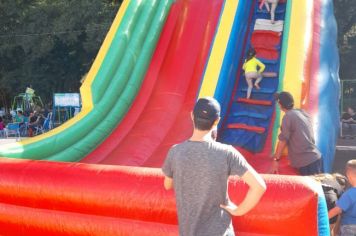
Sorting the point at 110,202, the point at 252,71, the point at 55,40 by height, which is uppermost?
the point at 55,40

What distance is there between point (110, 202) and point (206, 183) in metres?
1.35

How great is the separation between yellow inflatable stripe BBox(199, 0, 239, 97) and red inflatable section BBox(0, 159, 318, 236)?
2275 millimetres

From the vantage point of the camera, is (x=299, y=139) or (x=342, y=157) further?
(x=342, y=157)

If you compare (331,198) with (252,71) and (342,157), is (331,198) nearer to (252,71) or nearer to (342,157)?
(252,71)

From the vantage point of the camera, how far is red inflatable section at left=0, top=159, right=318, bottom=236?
278 centimetres

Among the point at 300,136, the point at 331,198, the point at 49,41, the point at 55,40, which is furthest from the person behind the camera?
the point at 55,40

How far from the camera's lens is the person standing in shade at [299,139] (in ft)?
13.2

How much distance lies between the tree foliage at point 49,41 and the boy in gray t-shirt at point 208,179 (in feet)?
61.7

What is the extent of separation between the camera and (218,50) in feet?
18.9

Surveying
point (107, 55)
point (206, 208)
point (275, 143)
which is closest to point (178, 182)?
point (206, 208)

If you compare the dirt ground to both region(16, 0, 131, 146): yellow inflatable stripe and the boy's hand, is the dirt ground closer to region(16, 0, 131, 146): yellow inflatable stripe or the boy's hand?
region(16, 0, 131, 146): yellow inflatable stripe

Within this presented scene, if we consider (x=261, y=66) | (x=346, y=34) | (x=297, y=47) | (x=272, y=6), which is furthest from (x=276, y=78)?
(x=346, y=34)

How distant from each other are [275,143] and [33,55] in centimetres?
1997

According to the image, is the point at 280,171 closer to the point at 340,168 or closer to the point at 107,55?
the point at 340,168
